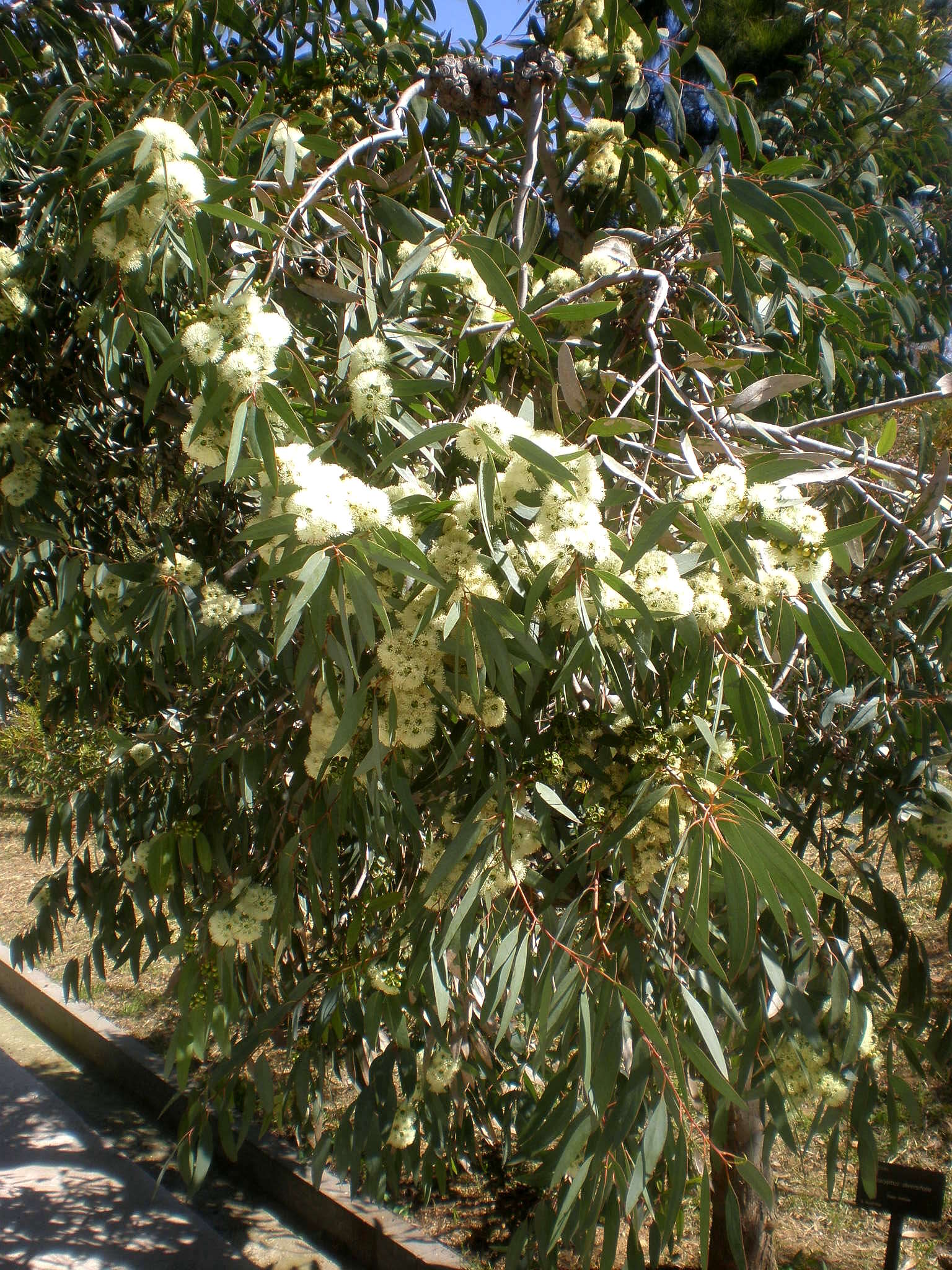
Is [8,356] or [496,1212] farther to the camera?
[496,1212]

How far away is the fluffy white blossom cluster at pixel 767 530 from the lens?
4.36ft

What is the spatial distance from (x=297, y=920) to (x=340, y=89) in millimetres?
2607

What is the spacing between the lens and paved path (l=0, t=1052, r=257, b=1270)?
10.7ft

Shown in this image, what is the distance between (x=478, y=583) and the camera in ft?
4.48

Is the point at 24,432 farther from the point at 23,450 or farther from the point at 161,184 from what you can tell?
the point at 161,184

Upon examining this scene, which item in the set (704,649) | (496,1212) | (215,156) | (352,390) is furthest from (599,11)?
(496,1212)

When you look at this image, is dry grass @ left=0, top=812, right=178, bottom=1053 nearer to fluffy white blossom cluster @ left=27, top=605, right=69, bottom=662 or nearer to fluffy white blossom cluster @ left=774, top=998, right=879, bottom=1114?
fluffy white blossom cluster @ left=27, top=605, right=69, bottom=662

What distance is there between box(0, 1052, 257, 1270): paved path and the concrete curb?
304 mm

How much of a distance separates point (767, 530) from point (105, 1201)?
382cm

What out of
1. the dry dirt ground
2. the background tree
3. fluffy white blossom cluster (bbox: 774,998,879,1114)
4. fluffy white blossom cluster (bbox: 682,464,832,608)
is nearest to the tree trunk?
the background tree

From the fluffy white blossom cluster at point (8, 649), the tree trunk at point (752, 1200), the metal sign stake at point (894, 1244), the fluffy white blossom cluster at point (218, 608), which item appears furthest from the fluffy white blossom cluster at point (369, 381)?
the metal sign stake at point (894, 1244)

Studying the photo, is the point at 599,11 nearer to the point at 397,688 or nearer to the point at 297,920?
the point at 397,688

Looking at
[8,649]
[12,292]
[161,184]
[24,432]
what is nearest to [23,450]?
[24,432]

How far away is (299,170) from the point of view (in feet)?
6.59
